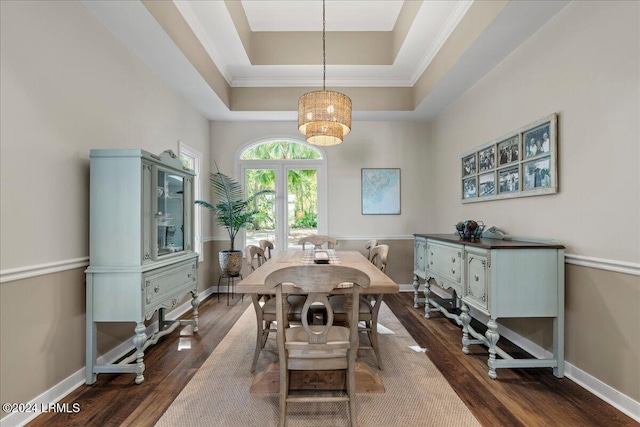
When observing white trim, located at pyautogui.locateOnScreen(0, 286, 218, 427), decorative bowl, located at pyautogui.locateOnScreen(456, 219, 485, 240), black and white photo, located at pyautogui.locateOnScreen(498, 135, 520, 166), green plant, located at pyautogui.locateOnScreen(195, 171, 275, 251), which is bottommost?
white trim, located at pyautogui.locateOnScreen(0, 286, 218, 427)

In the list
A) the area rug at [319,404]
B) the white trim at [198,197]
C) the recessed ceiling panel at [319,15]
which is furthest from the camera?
the white trim at [198,197]

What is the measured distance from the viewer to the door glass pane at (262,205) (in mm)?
5074

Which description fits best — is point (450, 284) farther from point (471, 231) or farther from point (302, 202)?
point (302, 202)

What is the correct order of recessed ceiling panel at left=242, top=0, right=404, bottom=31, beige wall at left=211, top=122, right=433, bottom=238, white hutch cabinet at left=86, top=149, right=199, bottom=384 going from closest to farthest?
white hutch cabinet at left=86, top=149, right=199, bottom=384, recessed ceiling panel at left=242, top=0, right=404, bottom=31, beige wall at left=211, top=122, right=433, bottom=238

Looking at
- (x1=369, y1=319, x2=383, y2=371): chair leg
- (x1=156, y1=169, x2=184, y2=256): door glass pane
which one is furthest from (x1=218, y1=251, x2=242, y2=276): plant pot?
(x1=369, y1=319, x2=383, y2=371): chair leg

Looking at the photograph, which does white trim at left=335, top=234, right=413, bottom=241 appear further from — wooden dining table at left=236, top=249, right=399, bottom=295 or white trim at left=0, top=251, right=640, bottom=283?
white trim at left=0, top=251, right=640, bottom=283

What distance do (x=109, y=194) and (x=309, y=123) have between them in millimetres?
1747

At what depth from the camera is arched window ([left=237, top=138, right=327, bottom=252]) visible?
5035 millimetres

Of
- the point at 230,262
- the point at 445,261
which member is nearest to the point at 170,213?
the point at 230,262

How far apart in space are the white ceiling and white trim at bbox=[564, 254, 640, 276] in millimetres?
1866

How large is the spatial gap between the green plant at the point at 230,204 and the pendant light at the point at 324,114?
1.75 m

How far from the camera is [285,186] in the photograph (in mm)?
5082

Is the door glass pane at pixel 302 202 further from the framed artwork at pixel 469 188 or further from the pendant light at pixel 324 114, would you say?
the framed artwork at pixel 469 188

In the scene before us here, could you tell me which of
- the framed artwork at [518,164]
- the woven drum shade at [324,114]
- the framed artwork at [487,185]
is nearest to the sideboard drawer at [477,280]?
the framed artwork at [518,164]
